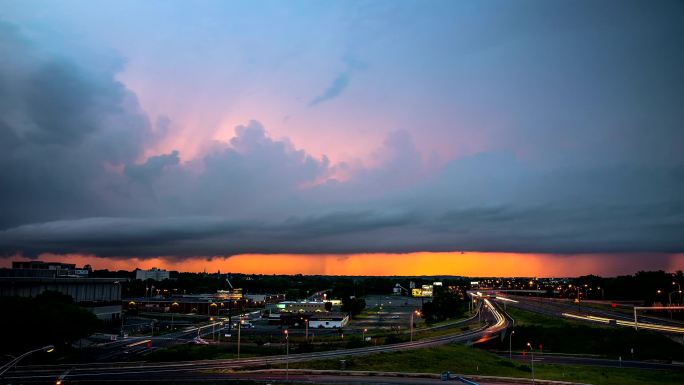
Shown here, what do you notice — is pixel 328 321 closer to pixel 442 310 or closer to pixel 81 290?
pixel 442 310

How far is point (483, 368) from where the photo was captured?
288 feet

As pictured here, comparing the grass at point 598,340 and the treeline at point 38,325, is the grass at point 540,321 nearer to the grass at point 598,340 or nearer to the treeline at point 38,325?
the grass at point 598,340

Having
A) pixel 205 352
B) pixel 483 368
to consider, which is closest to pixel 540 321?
pixel 483 368

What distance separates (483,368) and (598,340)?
5422 cm

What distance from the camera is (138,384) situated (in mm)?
70438

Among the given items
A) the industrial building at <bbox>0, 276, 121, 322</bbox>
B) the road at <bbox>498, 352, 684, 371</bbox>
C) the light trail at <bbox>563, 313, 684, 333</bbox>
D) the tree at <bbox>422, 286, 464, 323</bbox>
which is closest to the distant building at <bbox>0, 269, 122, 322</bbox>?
the industrial building at <bbox>0, 276, 121, 322</bbox>

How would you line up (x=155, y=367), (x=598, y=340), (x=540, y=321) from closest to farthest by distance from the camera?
(x=155, y=367) < (x=598, y=340) < (x=540, y=321)

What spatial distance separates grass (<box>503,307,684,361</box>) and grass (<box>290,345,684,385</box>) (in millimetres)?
22874

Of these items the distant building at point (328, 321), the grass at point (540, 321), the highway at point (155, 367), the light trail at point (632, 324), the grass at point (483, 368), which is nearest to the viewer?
the highway at point (155, 367)

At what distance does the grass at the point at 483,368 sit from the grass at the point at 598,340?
901 inches

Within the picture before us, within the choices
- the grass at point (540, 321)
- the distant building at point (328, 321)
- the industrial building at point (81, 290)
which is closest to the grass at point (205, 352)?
the distant building at point (328, 321)

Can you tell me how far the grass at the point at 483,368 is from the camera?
82.7 m

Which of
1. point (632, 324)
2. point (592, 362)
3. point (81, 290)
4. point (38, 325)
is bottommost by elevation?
point (592, 362)

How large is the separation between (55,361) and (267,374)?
146ft
